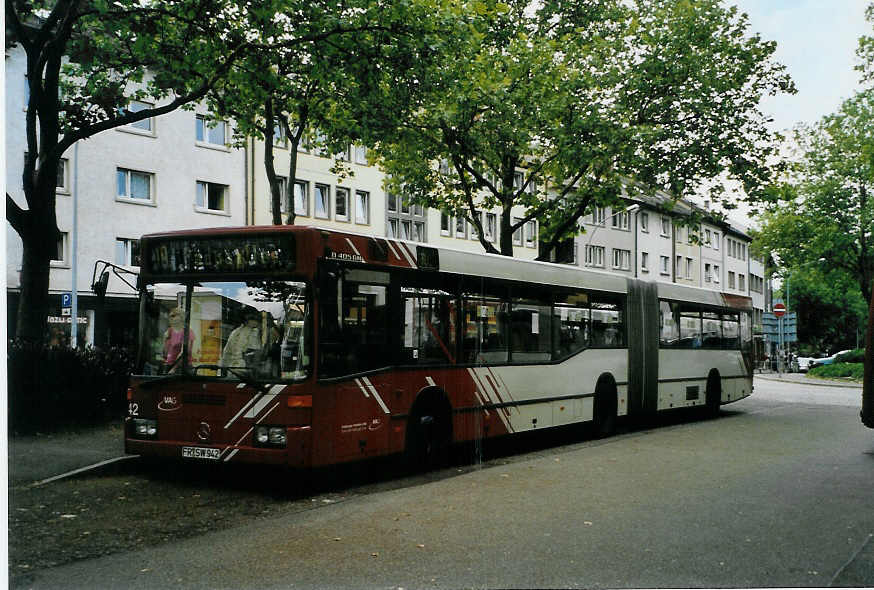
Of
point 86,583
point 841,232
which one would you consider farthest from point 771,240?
point 86,583

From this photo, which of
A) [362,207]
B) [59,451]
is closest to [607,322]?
[59,451]

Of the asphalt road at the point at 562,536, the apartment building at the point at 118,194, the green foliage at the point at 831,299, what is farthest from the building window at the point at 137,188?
the green foliage at the point at 831,299

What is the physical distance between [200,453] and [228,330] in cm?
117

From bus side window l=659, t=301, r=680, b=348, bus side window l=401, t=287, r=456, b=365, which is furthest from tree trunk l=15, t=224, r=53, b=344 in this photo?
bus side window l=659, t=301, r=680, b=348

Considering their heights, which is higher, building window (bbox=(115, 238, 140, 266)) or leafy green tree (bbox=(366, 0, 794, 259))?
leafy green tree (bbox=(366, 0, 794, 259))

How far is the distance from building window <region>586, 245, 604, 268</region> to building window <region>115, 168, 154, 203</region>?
3748 cm

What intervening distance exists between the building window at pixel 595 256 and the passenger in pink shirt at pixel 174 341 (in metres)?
47.8

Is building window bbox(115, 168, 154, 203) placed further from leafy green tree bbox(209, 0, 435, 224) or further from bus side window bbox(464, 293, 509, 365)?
bus side window bbox(464, 293, 509, 365)

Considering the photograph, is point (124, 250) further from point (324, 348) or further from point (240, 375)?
point (324, 348)

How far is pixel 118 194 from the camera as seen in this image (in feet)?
61.8

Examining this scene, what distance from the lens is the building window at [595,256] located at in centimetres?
5612

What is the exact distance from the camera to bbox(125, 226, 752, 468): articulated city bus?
8.51m

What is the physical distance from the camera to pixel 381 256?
9.54 meters

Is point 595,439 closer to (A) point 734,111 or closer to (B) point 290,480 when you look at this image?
(B) point 290,480
